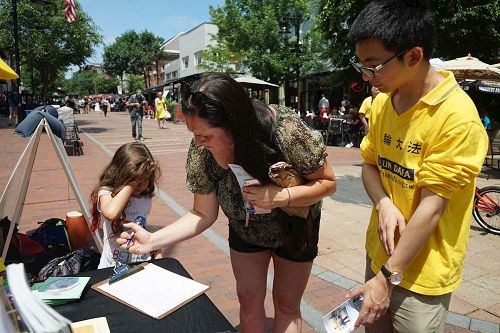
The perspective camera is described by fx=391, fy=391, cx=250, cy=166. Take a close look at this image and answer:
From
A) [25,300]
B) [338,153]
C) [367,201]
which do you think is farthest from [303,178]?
[338,153]

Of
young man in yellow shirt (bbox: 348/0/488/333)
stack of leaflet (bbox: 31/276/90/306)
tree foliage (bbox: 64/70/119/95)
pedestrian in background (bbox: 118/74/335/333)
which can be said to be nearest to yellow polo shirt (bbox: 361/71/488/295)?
young man in yellow shirt (bbox: 348/0/488/333)

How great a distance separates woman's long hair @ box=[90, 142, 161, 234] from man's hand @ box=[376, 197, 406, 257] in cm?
194

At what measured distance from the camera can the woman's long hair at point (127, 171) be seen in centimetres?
290

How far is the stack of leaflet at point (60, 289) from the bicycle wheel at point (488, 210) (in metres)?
4.78

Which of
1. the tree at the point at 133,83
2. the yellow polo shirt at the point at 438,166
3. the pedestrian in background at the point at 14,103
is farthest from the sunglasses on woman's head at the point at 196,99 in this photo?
the tree at the point at 133,83

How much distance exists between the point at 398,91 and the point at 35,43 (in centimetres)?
2033

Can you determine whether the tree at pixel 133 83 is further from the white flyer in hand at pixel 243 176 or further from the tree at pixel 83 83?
the white flyer in hand at pixel 243 176

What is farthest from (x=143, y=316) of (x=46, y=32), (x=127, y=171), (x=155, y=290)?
(x=46, y=32)

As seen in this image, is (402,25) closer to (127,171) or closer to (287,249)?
(287,249)

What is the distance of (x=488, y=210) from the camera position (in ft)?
16.0

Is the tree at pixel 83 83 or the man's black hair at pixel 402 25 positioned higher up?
the tree at pixel 83 83

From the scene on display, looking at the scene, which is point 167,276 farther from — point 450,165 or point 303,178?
point 450,165

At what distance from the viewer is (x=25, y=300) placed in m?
0.87

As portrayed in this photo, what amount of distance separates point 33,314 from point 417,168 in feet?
4.20
